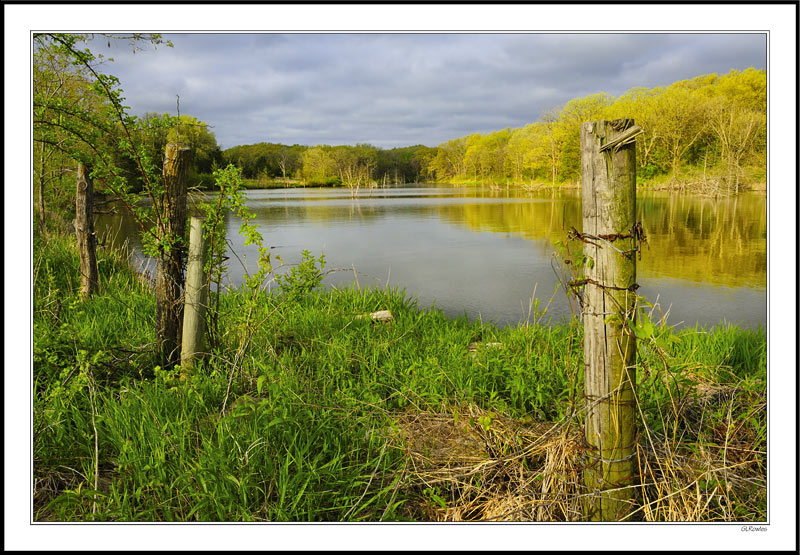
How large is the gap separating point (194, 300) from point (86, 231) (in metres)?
3.91

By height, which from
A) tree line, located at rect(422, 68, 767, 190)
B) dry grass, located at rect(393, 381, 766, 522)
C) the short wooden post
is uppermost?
tree line, located at rect(422, 68, 767, 190)

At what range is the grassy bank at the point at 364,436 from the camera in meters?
2.67

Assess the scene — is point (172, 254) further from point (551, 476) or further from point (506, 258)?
point (506, 258)

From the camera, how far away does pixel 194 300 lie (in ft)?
13.2

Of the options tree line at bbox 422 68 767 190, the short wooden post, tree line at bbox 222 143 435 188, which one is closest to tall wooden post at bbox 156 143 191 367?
the short wooden post

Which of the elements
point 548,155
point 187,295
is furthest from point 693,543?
point 548,155

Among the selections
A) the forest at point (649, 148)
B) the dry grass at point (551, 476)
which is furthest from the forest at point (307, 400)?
the forest at point (649, 148)

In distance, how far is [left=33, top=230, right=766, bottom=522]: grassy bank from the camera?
2668 mm

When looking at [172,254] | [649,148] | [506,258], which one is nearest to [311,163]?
[649,148]

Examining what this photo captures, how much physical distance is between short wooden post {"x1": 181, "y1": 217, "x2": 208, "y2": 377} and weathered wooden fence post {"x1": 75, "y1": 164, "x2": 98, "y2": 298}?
3.49 m

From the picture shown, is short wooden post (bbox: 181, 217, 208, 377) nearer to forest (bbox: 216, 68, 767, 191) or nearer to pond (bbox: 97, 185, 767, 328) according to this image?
pond (bbox: 97, 185, 767, 328)

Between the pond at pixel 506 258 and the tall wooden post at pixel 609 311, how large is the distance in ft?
1.36

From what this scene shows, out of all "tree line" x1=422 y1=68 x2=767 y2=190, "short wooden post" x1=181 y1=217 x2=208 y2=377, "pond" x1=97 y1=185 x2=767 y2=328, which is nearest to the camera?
"short wooden post" x1=181 y1=217 x2=208 y2=377

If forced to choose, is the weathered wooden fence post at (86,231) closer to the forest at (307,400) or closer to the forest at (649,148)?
the forest at (307,400)
